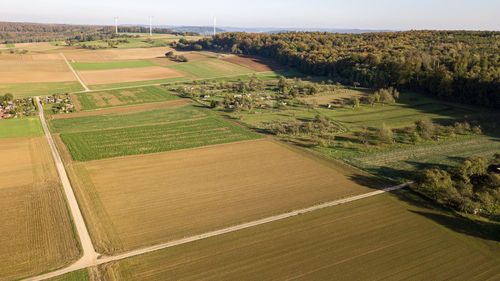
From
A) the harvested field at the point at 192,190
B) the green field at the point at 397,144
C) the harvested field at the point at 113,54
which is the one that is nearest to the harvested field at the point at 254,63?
the harvested field at the point at 113,54

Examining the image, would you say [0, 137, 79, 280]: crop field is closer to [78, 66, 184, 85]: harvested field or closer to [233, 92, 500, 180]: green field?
[233, 92, 500, 180]: green field

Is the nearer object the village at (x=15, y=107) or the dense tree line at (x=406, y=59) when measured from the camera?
the village at (x=15, y=107)

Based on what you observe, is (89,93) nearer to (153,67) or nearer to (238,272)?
(153,67)

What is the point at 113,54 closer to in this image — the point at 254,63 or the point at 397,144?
the point at 254,63

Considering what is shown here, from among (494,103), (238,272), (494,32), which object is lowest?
(238,272)

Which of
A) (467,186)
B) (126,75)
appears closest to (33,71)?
(126,75)

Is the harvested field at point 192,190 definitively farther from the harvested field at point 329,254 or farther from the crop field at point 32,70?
the crop field at point 32,70

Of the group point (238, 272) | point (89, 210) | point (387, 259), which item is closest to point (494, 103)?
point (387, 259)
